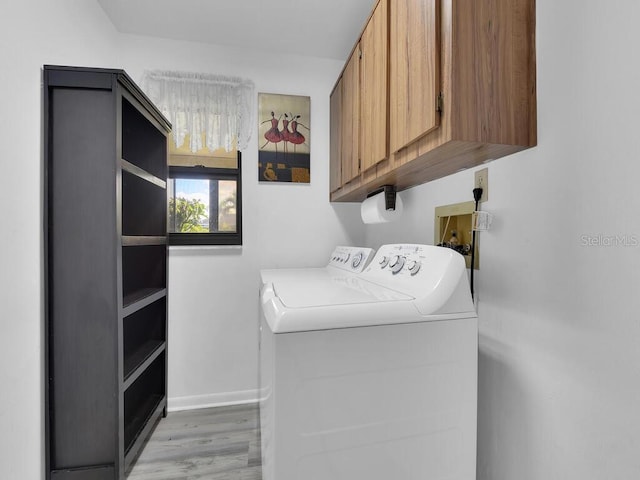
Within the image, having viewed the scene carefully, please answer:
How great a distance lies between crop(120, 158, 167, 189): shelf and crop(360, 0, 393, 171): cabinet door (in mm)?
1153

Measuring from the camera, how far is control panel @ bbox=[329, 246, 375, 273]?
5.71ft

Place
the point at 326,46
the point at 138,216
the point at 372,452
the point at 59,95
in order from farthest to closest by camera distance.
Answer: the point at 326,46
the point at 138,216
the point at 59,95
the point at 372,452

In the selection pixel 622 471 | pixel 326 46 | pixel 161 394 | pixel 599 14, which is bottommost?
pixel 161 394

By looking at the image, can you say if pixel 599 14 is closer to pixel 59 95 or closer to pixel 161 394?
pixel 59 95

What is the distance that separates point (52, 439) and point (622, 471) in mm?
2058

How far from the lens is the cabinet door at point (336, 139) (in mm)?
2001

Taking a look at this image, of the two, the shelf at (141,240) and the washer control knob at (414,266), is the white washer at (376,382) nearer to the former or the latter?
the washer control knob at (414,266)

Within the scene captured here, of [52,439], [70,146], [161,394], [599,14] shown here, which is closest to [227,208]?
[70,146]

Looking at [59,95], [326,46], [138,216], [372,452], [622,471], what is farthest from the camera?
[326,46]

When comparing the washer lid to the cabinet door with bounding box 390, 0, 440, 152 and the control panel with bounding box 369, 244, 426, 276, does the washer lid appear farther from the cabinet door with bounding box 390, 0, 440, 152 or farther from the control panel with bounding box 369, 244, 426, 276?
the cabinet door with bounding box 390, 0, 440, 152

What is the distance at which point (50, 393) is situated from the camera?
138cm

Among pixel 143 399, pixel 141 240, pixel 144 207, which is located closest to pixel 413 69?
pixel 141 240

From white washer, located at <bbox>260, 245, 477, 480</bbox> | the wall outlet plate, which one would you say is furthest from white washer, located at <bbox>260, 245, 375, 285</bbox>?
white washer, located at <bbox>260, 245, 477, 480</bbox>

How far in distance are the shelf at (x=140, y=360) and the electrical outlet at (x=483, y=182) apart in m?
1.80
